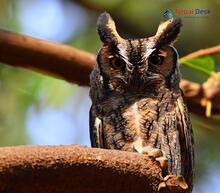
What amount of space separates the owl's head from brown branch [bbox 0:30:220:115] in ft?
0.33

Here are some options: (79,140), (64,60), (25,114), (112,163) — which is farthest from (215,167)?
(112,163)

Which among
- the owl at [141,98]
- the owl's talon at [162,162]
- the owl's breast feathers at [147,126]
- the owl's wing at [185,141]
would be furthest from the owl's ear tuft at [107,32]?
the owl's talon at [162,162]

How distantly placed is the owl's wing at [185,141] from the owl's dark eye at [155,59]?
18 cm

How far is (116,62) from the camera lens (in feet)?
9.53

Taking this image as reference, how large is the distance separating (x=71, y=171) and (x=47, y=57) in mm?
1222

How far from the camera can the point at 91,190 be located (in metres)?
1.56

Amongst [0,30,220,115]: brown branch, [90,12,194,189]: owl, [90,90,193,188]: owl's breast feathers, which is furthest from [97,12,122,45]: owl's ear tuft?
[90,90,193,188]: owl's breast feathers

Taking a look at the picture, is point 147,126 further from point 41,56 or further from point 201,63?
point 41,56

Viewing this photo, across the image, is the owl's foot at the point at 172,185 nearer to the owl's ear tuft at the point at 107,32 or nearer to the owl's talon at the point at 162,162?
the owl's talon at the point at 162,162

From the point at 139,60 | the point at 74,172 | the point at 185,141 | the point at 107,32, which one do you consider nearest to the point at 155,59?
the point at 139,60

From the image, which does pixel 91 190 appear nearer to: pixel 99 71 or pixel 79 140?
pixel 99 71

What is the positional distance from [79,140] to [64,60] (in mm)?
1616

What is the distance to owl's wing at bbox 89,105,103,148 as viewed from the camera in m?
2.88

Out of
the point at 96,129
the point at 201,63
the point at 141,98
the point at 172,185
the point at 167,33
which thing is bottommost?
the point at 172,185
